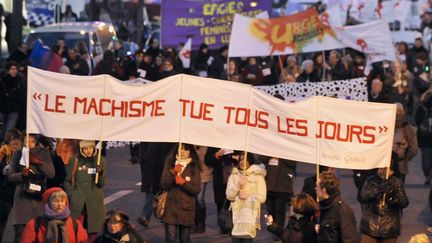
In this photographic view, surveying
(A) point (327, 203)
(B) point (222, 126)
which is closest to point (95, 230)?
(B) point (222, 126)

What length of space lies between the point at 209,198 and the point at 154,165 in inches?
108

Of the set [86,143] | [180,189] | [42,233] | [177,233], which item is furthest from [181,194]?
[42,233]

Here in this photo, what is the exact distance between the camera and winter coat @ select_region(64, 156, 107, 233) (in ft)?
43.3

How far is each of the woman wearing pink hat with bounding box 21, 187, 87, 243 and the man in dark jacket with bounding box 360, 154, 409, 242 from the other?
9.30ft

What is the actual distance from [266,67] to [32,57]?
4642 mm

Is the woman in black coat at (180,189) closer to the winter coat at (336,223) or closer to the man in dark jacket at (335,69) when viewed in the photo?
the winter coat at (336,223)

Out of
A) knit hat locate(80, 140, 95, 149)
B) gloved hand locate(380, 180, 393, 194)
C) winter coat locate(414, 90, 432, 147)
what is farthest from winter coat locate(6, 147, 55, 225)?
winter coat locate(414, 90, 432, 147)

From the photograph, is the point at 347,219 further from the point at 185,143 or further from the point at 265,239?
the point at 265,239

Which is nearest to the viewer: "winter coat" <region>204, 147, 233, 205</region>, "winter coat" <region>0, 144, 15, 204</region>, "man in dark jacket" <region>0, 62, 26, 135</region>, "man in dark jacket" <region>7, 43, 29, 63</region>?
"winter coat" <region>0, 144, 15, 204</region>

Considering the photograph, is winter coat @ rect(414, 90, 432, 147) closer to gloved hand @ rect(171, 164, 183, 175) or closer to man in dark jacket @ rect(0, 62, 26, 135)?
man in dark jacket @ rect(0, 62, 26, 135)

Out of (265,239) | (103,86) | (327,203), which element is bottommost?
(265,239)

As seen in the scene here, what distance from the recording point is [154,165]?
15227mm

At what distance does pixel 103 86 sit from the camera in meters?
13.0

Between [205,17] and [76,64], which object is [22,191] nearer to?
[76,64]
